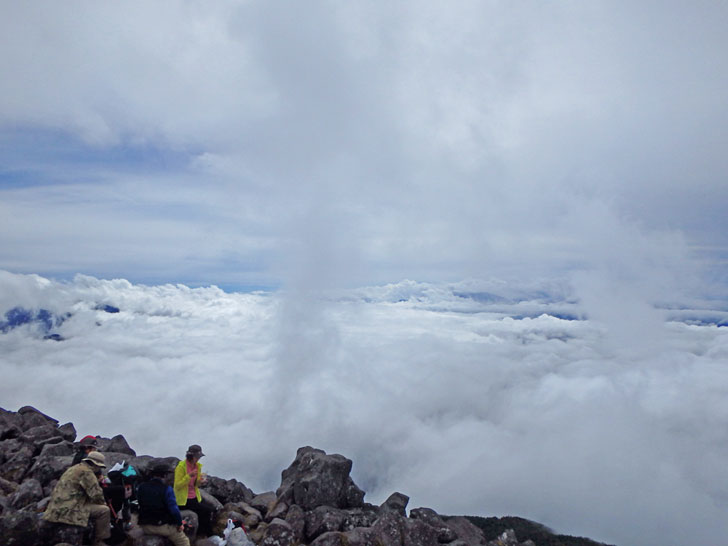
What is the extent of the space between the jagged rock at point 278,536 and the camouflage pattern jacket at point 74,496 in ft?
21.0

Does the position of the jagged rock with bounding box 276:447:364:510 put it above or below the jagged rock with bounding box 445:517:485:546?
above

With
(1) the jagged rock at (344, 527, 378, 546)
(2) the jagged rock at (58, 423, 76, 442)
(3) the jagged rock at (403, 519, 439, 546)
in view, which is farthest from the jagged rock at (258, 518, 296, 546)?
(2) the jagged rock at (58, 423, 76, 442)

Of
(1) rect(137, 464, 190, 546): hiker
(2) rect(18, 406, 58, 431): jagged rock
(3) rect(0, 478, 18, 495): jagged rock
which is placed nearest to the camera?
(1) rect(137, 464, 190, 546): hiker

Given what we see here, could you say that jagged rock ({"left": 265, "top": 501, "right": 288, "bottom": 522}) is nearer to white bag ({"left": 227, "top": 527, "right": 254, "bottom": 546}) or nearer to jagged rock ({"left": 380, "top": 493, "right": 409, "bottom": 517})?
white bag ({"left": 227, "top": 527, "right": 254, "bottom": 546})

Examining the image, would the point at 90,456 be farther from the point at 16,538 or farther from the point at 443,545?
the point at 443,545

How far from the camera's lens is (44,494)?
18.6 metres

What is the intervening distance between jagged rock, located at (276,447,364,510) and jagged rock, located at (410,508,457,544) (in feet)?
10.5

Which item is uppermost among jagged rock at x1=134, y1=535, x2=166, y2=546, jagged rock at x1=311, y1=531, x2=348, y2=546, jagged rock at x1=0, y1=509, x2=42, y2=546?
jagged rock at x1=0, y1=509, x2=42, y2=546

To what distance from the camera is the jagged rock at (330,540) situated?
16.9 metres

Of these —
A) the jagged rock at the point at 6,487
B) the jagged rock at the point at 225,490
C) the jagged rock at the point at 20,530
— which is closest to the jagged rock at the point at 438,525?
the jagged rock at the point at 225,490

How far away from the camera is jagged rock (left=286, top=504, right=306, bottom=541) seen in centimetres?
1797

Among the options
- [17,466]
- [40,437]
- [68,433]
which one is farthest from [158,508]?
[68,433]

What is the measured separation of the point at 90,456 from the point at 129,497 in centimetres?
400

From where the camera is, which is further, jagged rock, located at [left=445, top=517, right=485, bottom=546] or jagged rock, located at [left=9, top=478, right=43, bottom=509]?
jagged rock, located at [left=445, top=517, right=485, bottom=546]
